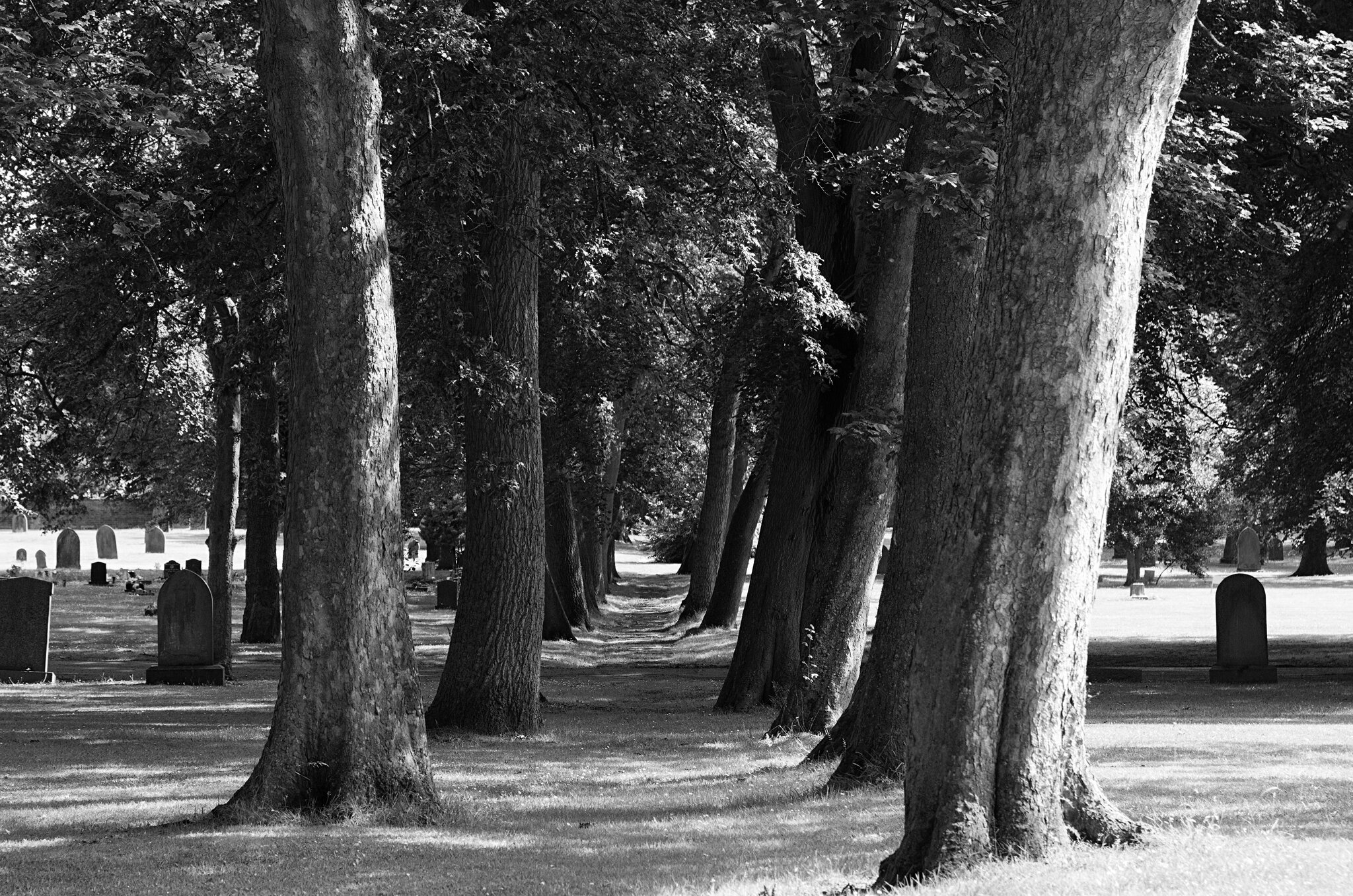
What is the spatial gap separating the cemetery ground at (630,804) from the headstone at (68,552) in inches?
1540

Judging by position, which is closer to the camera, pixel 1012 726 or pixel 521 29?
pixel 1012 726

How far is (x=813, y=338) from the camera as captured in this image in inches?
659

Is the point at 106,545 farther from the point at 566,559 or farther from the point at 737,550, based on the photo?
the point at 737,550

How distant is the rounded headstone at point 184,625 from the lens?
20.6 metres

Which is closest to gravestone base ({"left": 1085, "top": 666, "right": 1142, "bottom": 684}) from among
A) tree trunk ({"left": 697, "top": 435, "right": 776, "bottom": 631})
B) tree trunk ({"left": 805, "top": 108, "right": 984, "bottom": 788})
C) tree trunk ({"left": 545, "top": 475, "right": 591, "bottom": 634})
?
tree trunk ({"left": 697, "top": 435, "right": 776, "bottom": 631})

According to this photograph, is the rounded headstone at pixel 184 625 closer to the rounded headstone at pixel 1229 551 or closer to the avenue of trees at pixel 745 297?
the avenue of trees at pixel 745 297

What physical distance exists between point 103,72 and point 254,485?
11.1 meters

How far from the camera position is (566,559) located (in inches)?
1308

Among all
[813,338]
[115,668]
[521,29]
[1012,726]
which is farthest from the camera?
[115,668]

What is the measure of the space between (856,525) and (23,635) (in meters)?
13.3

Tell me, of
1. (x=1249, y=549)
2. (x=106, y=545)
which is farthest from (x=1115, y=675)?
(x=106, y=545)

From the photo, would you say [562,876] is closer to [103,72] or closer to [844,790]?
[844,790]

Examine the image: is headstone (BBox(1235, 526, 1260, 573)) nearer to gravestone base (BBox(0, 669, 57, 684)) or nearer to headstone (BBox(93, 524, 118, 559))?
headstone (BBox(93, 524, 118, 559))

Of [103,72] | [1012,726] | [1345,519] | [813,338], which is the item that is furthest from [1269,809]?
[1345,519]
